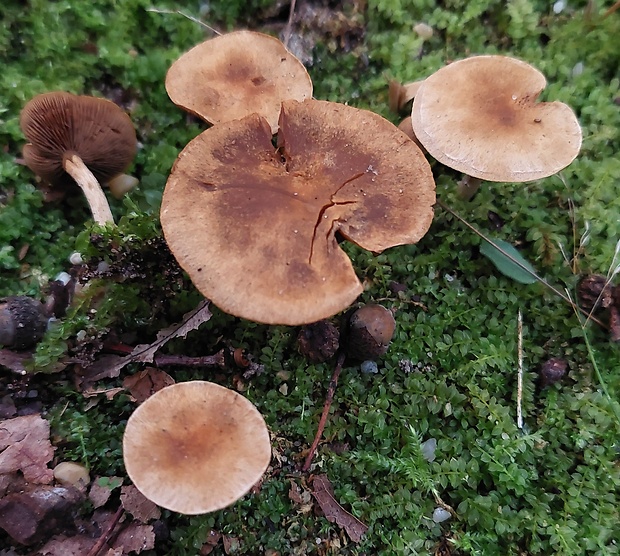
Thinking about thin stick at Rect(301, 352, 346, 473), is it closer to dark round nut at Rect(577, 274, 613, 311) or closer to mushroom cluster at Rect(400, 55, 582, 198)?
mushroom cluster at Rect(400, 55, 582, 198)

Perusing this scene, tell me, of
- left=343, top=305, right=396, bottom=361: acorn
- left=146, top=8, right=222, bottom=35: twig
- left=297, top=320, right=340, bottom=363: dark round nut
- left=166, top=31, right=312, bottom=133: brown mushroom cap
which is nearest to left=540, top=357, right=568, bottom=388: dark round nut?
left=343, top=305, right=396, bottom=361: acorn

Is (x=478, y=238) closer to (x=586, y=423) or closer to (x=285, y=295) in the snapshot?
(x=586, y=423)

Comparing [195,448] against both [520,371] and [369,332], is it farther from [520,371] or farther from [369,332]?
[520,371]

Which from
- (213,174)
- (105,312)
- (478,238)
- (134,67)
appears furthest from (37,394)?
(478,238)

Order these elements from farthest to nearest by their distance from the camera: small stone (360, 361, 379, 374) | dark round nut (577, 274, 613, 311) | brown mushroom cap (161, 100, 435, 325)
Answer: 1. dark round nut (577, 274, 613, 311)
2. small stone (360, 361, 379, 374)
3. brown mushroom cap (161, 100, 435, 325)

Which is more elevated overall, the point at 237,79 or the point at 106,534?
the point at 237,79

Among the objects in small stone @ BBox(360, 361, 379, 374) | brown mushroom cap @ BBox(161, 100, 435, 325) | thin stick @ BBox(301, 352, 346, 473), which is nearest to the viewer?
brown mushroom cap @ BBox(161, 100, 435, 325)

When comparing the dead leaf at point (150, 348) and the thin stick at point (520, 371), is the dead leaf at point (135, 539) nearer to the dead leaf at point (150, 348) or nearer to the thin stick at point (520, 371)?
the dead leaf at point (150, 348)

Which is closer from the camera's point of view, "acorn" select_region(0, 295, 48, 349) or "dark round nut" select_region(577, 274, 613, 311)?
"acorn" select_region(0, 295, 48, 349)

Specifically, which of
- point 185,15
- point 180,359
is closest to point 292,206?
point 180,359
